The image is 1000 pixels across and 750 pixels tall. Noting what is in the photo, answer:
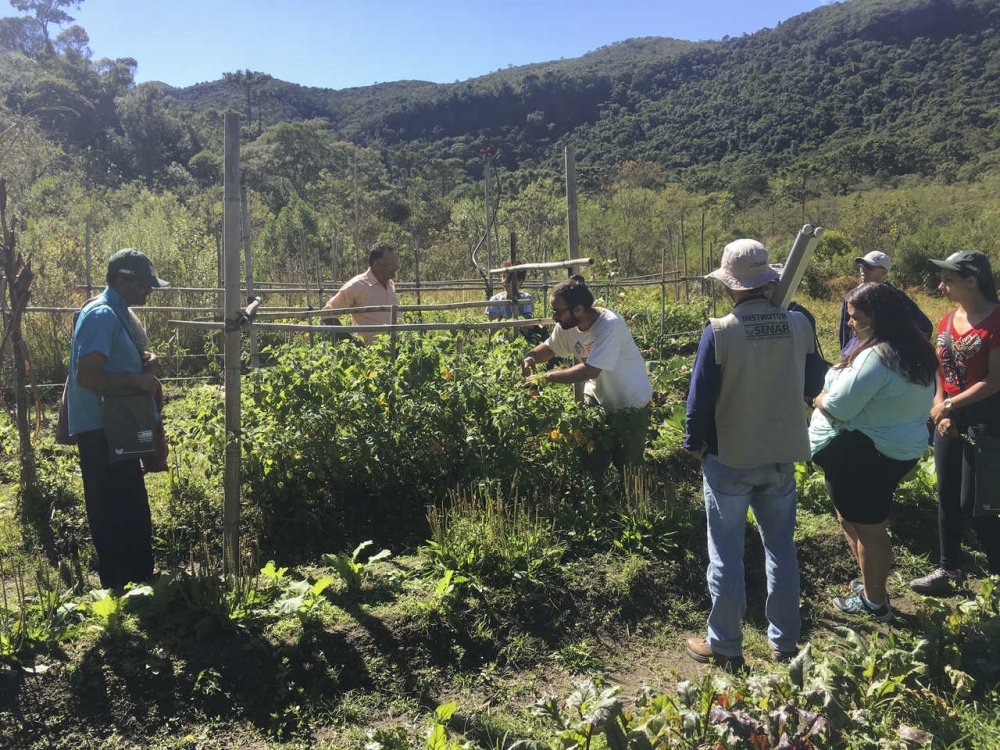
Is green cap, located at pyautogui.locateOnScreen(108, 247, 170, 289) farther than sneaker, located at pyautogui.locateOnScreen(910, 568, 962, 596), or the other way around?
sneaker, located at pyautogui.locateOnScreen(910, 568, 962, 596)

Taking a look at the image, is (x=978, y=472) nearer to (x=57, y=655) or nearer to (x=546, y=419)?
(x=546, y=419)

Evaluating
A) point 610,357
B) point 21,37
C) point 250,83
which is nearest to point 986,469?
point 610,357

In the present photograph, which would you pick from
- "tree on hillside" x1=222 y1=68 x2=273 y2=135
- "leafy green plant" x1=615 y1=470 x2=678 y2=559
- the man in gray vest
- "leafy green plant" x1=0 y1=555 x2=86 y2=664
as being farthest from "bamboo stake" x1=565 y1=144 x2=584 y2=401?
"tree on hillside" x1=222 y1=68 x2=273 y2=135

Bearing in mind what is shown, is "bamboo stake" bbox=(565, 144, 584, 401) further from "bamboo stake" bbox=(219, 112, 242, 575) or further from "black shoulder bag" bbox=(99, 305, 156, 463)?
"black shoulder bag" bbox=(99, 305, 156, 463)

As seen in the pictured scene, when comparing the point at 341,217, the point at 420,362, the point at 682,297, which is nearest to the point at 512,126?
the point at 341,217

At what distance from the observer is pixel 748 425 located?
8.30 feet

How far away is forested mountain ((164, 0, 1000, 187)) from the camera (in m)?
44.4

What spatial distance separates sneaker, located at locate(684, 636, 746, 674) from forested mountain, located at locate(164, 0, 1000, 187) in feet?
129

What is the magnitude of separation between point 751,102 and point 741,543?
209 ft

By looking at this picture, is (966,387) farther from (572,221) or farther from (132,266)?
(132,266)

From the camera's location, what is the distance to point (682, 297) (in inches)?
592

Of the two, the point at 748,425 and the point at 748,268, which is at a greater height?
the point at 748,268

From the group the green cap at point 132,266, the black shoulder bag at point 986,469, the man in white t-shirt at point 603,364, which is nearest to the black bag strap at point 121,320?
the green cap at point 132,266

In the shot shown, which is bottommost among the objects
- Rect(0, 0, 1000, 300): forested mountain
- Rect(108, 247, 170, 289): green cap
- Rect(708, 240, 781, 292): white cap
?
Rect(708, 240, 781, 292): white cap
